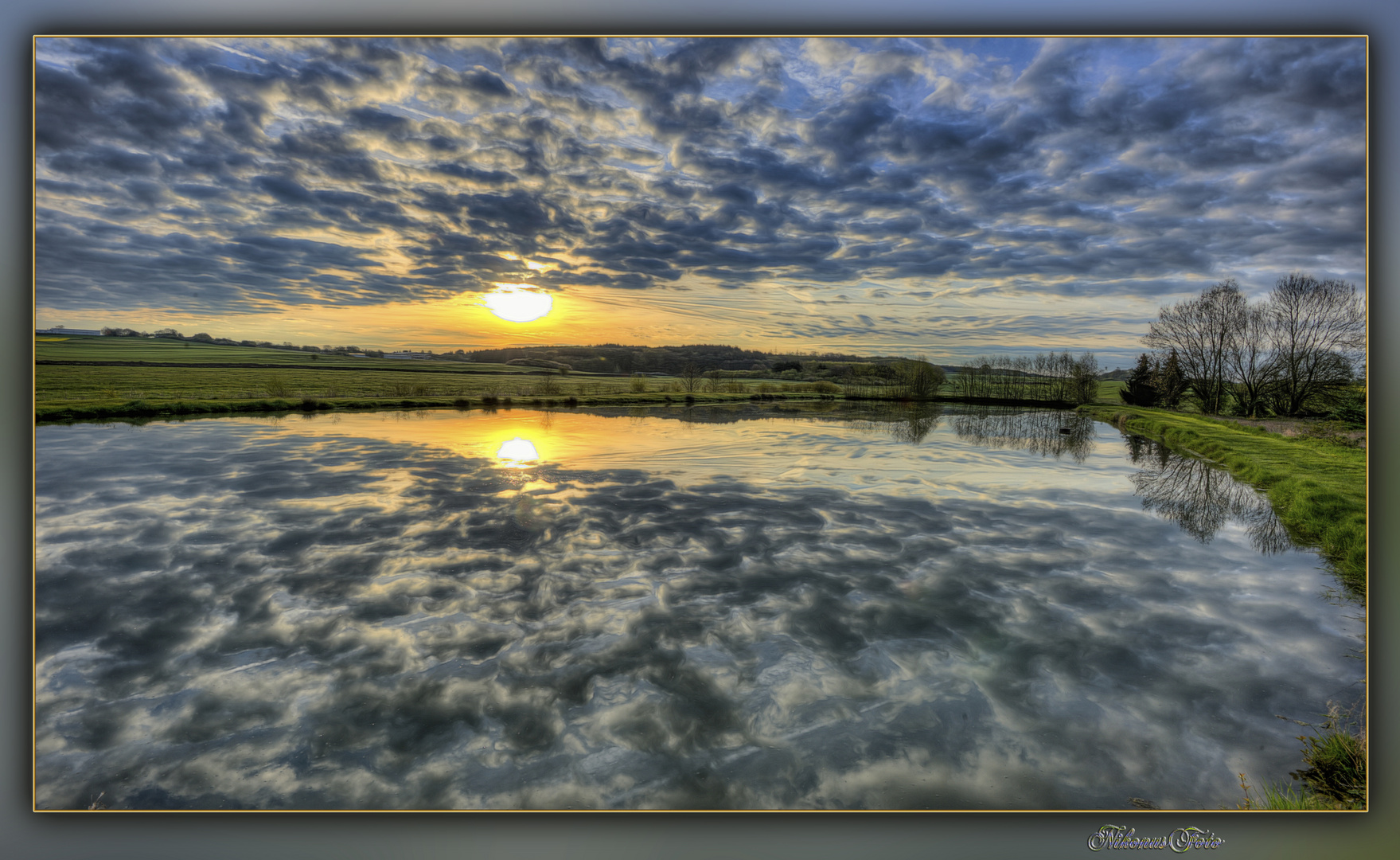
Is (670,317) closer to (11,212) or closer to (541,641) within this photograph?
(541,641)

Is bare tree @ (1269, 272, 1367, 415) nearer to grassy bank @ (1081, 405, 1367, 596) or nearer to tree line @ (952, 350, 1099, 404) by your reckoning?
grassy bank @ (1081, 405, 1367, 596)

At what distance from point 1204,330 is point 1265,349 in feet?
1.97

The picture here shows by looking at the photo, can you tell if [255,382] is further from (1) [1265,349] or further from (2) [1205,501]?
(2) [1205,501]

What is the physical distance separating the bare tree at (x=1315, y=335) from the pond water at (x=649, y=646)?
2.14 metres

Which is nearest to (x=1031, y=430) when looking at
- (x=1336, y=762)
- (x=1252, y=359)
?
(x=1252, y=359)

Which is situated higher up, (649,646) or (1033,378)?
(1033,378)

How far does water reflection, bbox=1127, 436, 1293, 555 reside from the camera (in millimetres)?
6962

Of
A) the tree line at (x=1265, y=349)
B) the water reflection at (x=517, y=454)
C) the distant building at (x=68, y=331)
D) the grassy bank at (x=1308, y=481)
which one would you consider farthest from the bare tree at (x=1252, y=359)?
the distant building at (x=68, y=331)

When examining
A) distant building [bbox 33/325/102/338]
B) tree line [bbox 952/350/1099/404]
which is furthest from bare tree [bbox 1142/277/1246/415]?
distant building [bbox 33/325/102/338]

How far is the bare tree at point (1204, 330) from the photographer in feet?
18.0

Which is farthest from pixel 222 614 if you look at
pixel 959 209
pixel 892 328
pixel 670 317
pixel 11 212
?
pixel 959 209

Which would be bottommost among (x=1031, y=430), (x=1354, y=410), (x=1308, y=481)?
(x=1308, y=481)

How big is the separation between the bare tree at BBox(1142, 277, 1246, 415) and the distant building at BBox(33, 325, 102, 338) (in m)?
11.3

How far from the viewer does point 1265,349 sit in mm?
5648
